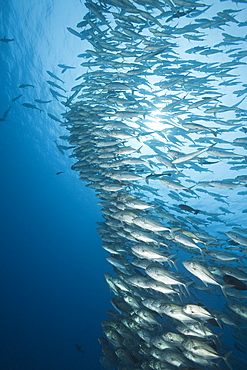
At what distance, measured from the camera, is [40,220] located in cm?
6688

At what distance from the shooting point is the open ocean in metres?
16.3

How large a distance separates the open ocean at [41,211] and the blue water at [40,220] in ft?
0.30

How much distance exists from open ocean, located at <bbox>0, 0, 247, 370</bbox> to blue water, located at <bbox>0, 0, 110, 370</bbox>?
9 cm

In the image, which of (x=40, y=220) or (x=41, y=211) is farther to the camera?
(x=41, y=211)

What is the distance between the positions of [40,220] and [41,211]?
12.7ft

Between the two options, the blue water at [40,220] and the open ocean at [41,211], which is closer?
the open ocean at [41,211]

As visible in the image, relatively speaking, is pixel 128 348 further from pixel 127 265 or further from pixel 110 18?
pixel 110 18

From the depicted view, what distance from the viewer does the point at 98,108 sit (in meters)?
6.71

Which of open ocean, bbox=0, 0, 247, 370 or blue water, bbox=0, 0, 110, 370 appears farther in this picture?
blue water, bbox=0, 0, 110, 370

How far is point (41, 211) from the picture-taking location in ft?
228

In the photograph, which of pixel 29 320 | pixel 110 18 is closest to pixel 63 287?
pixel 29 320

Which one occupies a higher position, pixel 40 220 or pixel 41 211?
pixel 41 211

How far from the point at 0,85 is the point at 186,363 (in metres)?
32.2

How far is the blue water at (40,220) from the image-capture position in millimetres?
16511
